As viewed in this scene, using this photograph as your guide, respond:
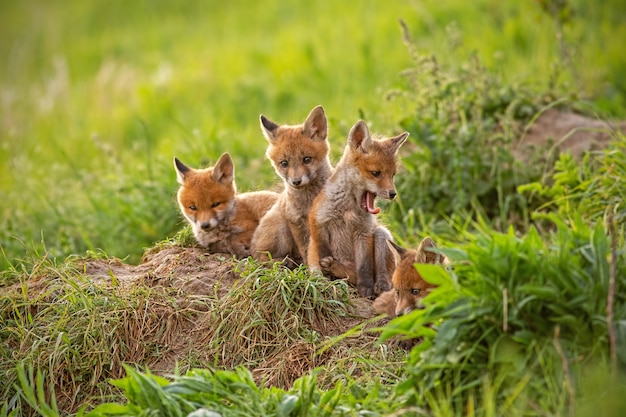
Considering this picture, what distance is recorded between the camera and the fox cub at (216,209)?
24.1ft

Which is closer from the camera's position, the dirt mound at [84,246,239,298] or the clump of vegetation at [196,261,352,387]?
the clump of vegetation at [196,261,352,387]

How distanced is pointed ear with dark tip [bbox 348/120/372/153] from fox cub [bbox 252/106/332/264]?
1.53 feet

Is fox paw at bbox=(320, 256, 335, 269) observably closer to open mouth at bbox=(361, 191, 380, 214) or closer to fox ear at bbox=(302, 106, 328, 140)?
open mouth at bbox=(361, 191, 380, 214)

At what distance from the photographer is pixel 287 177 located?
7012 mm

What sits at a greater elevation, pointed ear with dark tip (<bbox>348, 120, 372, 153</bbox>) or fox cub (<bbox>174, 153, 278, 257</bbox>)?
pointed ear with dark tip (<bbox>348, 120, 372, 153</bbox>)

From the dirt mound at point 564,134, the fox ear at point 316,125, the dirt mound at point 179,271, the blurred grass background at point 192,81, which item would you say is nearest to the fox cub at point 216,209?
the dirt mound at point 179,271

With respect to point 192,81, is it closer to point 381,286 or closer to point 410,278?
point 381,286

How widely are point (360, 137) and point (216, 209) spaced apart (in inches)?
56.8

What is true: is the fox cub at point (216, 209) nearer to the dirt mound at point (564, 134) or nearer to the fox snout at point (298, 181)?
the fox snout at point (298, 181)

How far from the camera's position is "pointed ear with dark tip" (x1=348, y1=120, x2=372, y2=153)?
21.8 feet

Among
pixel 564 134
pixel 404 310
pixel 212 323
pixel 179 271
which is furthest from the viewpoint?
pixel 564 134

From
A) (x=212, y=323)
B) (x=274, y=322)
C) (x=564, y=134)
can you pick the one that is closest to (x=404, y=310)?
(x=274, y=322)

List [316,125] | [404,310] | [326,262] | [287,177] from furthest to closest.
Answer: [316,125] < [287,177] < [326,262] < [404,310]

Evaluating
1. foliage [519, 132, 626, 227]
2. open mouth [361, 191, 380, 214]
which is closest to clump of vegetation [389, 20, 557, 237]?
foliage [519, 132, 626, 227]
